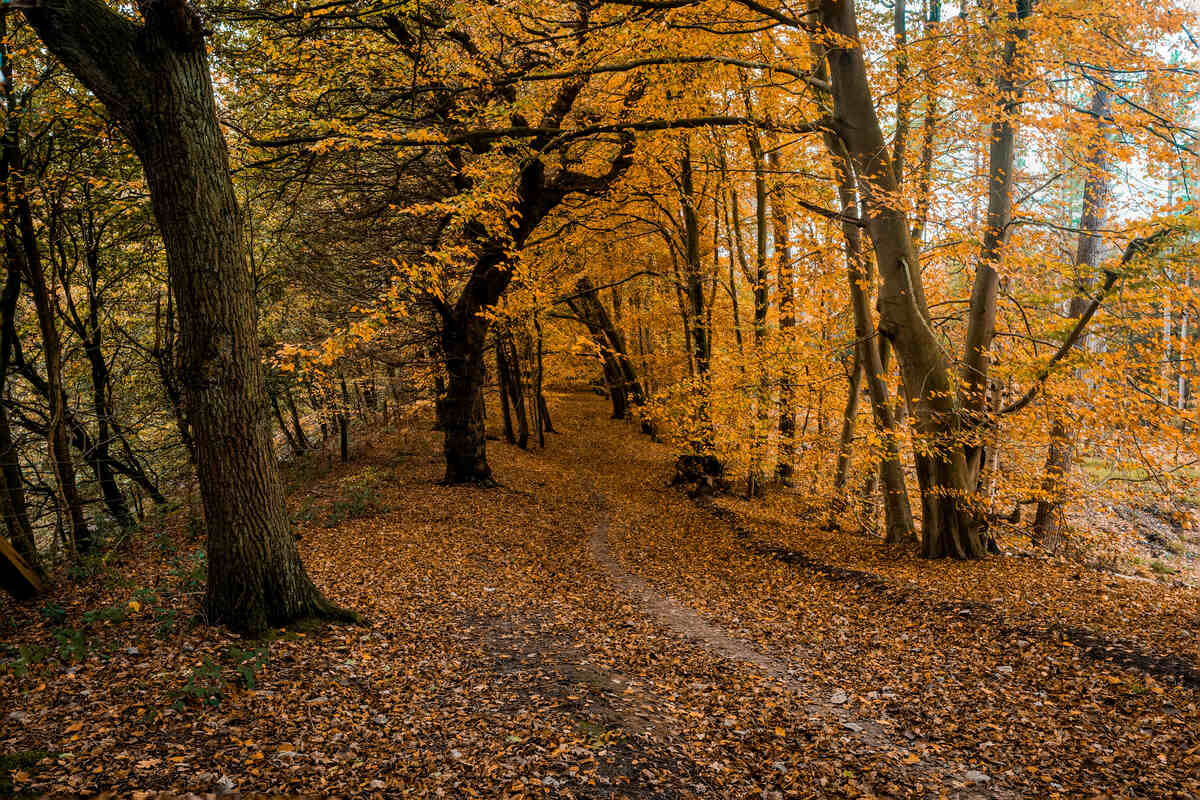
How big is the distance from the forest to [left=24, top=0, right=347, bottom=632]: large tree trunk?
0.10 ft

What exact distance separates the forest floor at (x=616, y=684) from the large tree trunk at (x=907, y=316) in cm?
83

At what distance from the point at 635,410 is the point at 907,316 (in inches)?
299

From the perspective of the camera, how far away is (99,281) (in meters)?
11.9

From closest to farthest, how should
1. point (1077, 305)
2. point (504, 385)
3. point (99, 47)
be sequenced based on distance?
point (99, 47) → point (1077, 305) → point (504, 385)

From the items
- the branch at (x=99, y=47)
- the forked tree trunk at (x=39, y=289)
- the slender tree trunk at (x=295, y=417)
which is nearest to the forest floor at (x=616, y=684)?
the forked tree trunk at (x=39, y=289)

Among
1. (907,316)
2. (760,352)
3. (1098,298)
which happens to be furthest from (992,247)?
(760,352)

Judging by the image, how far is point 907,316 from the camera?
8.90 meters

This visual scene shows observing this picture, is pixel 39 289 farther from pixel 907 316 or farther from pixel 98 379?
pixel 907 316

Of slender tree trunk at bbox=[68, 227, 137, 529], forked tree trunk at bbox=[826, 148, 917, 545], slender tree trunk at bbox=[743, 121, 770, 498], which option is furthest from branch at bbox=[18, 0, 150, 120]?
forked tree trunk at bbox=[826, 148, 917, 545]

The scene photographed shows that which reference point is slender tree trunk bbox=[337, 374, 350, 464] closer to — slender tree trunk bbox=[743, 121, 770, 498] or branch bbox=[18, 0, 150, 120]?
slender tree trunk bbox=[743, 121, 770, 498]

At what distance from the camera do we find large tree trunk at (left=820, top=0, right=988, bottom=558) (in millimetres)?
8461

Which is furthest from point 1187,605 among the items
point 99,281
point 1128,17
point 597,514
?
point 99,281

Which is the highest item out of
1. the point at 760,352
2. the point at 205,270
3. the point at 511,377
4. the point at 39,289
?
the point at 39,289

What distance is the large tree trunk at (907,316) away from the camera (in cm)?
846
